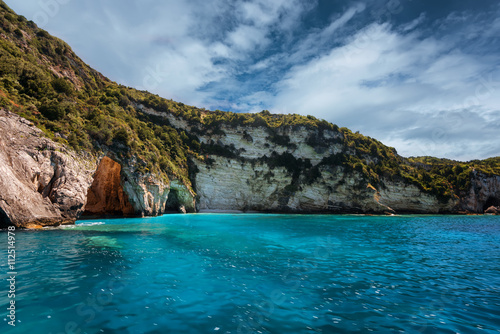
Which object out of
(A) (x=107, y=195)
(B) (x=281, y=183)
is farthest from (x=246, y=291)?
(B) (x=281, y=183)

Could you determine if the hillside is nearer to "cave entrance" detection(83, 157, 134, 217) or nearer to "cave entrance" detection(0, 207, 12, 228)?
"cave entrance" detection(83, 157, 134, 217)

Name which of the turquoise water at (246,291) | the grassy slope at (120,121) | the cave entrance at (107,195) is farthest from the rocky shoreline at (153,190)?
the turquoise water at (246,291)

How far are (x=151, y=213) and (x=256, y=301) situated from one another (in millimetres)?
36249

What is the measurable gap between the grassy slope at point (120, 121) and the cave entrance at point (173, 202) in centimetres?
372

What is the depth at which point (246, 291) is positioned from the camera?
7.28 m

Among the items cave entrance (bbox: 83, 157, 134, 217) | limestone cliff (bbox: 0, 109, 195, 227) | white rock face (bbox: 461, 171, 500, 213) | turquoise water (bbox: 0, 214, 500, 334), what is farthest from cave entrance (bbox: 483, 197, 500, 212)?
limestone cliff (bbox: 0, 109, 195, 227)

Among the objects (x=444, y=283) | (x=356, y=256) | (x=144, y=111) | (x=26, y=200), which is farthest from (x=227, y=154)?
(x=444, y=283)

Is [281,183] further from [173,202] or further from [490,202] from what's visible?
[490,202]

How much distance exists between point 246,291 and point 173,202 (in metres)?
47.0

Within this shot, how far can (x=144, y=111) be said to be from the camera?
58.1 meters

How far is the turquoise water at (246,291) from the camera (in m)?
5.27

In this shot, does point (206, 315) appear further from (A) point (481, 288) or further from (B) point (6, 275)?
(A) point (481, 288)

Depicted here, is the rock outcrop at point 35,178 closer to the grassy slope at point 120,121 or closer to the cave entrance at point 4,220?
the cave entrance at point 4,220

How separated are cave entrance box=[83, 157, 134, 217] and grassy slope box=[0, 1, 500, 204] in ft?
19.7
